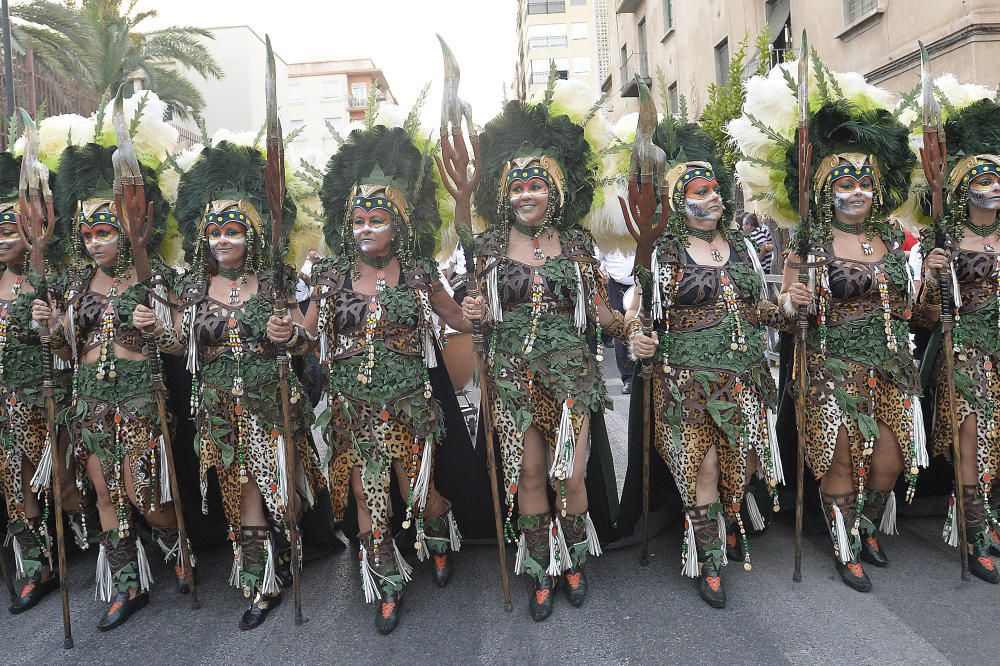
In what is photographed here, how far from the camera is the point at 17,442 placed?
12.5ft

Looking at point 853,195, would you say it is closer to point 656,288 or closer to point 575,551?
point 656,288

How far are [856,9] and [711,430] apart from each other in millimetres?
10348

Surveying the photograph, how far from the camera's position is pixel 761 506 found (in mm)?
4199

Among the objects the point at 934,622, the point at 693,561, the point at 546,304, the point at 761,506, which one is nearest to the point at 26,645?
the point at 546,304

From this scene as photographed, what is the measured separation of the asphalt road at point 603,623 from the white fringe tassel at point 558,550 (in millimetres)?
191

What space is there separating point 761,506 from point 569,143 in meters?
2.26

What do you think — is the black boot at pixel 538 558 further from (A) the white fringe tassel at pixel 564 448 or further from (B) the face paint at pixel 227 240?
(B) the face paint at pixel 227 240

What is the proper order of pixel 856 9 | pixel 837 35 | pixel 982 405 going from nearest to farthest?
pixel 982 405, pixel 856 9, pixel 837 35

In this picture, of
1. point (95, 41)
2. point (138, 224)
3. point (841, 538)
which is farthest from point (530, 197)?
point (95, 41)

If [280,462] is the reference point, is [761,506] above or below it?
below

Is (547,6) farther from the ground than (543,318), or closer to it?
farther from the ground

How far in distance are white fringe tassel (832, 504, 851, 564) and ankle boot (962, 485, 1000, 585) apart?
625 millimetres

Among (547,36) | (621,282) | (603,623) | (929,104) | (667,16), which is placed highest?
(547,36)

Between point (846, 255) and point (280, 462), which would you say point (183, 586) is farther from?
point (846, 255)
